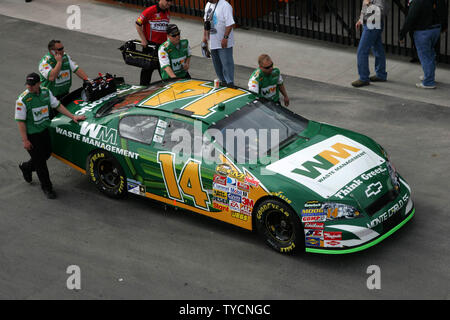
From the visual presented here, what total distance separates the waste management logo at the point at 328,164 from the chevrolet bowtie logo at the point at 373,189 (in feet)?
0.66

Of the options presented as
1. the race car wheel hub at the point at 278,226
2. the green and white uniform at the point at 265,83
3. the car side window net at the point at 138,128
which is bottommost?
the race car wheel hub at the point at 278,226

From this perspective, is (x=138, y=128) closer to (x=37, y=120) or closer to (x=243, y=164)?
(x=37, y=120)

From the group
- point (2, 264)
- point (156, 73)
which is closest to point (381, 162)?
point (2, 264)

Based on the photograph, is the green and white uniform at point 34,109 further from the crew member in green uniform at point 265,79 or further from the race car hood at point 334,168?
the race car hood at point 334,168

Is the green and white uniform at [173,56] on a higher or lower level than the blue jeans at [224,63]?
higher

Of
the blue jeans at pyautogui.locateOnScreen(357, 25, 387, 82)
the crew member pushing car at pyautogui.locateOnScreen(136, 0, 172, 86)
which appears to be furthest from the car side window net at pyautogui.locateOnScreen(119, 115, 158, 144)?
the blue jeans at pyautogui.locateOnScreen(357, 25, 387, 82)

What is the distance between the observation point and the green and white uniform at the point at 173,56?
438 inches

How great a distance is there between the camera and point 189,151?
28.0 feet

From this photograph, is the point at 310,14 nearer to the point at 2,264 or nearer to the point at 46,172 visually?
the point at 46,172

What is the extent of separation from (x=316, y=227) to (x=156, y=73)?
7.02 meters

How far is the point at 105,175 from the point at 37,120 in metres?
1.12

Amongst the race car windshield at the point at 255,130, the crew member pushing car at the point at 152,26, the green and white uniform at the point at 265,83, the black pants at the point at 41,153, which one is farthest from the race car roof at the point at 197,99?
the crew member pushing car at the point at 152,26

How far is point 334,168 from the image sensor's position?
8094 mm

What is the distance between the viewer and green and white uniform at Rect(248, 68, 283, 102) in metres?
10.00
